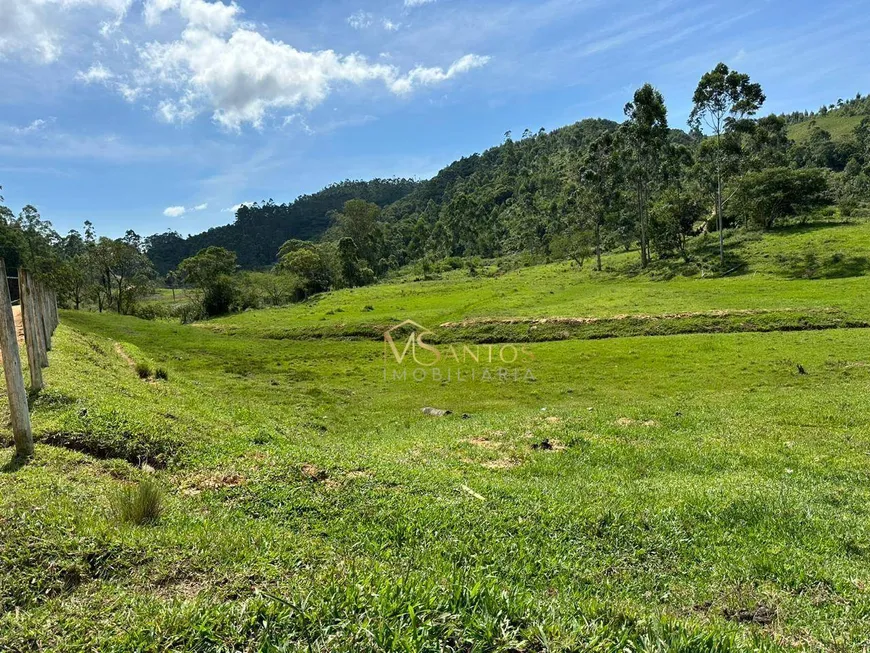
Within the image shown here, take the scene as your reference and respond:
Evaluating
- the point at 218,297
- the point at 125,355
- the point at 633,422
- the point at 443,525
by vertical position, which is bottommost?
the point at 633,422

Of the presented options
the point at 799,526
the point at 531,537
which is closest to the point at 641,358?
the point at 799,526

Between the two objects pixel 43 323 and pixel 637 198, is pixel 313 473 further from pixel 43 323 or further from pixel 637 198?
pixel 637 198

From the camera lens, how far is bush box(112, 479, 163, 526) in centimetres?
479

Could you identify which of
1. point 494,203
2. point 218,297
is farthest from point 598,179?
point 494,203

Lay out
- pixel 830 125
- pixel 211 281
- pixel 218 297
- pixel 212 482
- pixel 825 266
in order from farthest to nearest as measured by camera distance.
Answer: pixel 830 125 < pixel 211 281 < pixel 218 297 < pixel 825 266 < pixel 212 482

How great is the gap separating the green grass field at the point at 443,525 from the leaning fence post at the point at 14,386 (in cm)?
29

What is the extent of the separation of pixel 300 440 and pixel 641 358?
18.2m

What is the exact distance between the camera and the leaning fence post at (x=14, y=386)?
6.20 meters

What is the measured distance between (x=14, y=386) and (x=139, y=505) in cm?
316

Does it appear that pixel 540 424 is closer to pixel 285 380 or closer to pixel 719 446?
pixel 719 446

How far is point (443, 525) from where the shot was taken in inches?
223

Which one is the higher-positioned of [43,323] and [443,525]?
[43,323]

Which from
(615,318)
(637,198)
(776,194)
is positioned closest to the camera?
(615,318)

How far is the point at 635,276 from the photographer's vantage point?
1943 inches
